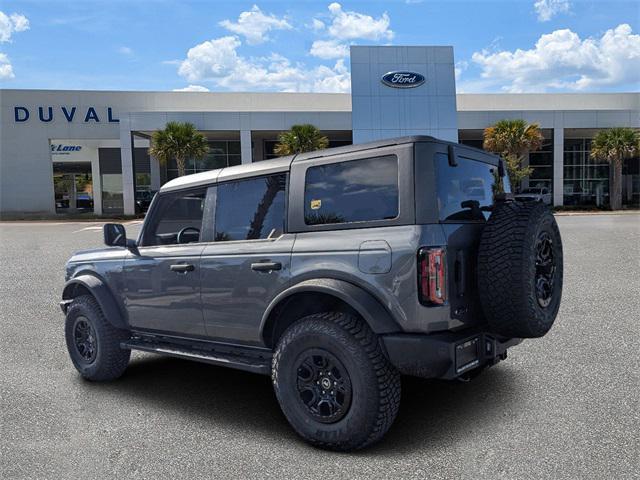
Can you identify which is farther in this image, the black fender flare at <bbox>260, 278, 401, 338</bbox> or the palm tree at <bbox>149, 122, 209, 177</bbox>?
the palm tree at <bbox>149, 122, 209, 177</bbox>

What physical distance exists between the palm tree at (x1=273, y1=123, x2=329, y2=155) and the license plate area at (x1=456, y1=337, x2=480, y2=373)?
30.2 meters

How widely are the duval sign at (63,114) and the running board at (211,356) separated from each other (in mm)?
38240

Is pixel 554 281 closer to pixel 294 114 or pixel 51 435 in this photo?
pixel 51 435

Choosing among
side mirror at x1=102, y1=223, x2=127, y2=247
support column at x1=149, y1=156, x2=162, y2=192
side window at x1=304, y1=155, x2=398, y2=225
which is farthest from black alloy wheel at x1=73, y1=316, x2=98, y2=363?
support column at x1=149, y1=156, x2=162, y2=192

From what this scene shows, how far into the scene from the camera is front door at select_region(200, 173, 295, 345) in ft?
12.1

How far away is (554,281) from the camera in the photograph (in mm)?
3775

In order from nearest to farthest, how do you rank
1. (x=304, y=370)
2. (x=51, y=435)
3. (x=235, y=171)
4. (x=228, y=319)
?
(x=304, y=370), (x=51, y=435), (x=228, y=319), (x=235, y=171)

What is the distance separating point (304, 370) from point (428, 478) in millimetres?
993

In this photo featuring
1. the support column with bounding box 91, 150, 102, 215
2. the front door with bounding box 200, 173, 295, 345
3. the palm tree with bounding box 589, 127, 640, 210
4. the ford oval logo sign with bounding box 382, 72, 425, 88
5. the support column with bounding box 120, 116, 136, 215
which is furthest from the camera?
the support column with bounding box 91, 150, 102, 215

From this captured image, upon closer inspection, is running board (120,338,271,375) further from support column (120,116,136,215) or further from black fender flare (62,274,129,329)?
support column (120,116,136,215)

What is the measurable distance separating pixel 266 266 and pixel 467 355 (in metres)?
1.45

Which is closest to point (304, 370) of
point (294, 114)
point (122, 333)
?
point (122, 333)

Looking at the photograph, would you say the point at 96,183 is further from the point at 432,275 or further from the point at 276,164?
the point at 432,275

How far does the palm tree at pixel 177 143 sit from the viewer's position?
3288 cm
